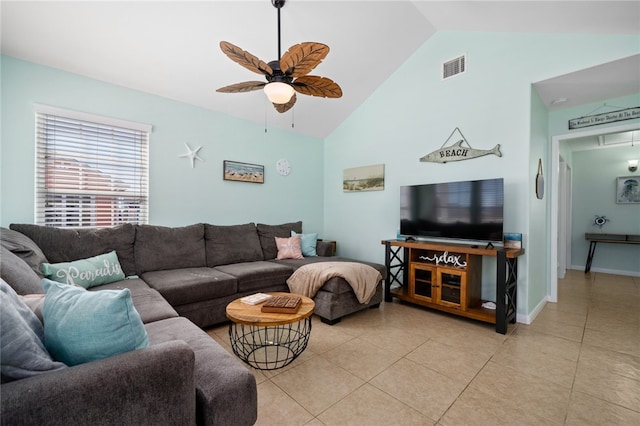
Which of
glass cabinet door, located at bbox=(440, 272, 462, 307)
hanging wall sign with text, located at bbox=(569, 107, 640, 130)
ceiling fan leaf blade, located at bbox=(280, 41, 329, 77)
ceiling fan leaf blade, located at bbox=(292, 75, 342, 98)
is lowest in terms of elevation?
glass cabinet door, located at bbox=(440, 272, 462, 307)

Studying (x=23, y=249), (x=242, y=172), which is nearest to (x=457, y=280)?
(x=242, y=172)

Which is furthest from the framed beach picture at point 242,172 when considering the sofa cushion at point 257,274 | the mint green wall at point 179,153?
the sofa cushion at point 257,274

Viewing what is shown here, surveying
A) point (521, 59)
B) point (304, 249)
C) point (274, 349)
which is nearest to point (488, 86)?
point (521, 59)

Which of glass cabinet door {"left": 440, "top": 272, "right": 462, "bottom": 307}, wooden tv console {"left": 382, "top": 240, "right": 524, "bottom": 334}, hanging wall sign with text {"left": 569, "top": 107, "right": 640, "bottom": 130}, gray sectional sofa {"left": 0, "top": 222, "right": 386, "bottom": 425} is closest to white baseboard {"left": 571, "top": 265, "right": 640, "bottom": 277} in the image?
hanging wall sign with text {"left": 569, "top": 107, "right": 640, "bottom": 130}

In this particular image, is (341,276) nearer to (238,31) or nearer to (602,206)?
(238,31)

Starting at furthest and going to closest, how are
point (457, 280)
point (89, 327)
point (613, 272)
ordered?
point (613, 272) → point (457, 280) → point (89, 327)

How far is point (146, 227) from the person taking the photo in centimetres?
310

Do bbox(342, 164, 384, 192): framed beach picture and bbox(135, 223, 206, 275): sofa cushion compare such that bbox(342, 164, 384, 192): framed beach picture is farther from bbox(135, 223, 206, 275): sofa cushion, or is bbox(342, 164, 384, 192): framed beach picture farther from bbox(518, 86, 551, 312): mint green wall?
bbox(135, 223, 206, 275): sofa cushion

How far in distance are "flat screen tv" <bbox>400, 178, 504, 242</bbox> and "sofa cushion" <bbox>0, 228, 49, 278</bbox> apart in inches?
139

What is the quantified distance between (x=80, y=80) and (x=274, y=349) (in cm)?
335

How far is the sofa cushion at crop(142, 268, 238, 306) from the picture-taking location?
96.6 inches

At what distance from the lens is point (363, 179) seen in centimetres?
444

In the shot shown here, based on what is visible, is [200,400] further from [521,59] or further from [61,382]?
[521,59]

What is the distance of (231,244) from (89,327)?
2.70m
